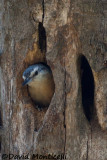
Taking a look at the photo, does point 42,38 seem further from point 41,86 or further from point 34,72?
point 41,86

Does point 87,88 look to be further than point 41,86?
No

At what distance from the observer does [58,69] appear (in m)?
3.63

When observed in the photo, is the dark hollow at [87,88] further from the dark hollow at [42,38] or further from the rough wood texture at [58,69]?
the dark hollow at [42,38]

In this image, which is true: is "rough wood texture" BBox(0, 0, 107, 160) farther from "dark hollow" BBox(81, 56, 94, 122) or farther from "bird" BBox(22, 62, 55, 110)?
"bird" BBox(22, 62, 55, 110)

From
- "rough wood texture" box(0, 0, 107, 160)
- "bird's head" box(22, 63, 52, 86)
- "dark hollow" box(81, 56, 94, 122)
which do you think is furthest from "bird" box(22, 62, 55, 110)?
"dark hollow" box(81, 56, 94, 122)

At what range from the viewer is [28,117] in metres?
3.97

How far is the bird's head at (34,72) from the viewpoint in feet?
12.9

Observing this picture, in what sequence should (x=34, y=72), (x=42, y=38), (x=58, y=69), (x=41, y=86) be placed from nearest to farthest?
1. (x=58, y=69)
2. (x=42, y=38)
3. (x=34, y=72)
4. (x=41, y=86)

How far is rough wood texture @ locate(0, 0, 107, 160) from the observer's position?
11.6ft

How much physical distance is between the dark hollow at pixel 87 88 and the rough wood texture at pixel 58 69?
21mm

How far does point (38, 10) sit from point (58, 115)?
1336 mm

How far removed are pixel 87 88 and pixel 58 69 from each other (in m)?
0.59

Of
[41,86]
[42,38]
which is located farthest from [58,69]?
[41,86]

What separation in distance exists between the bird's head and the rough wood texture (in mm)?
95
